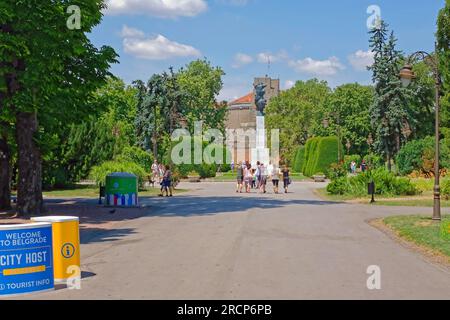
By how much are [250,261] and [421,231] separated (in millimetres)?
6834

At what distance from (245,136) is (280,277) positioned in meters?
108

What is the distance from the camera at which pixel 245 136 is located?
389 feet

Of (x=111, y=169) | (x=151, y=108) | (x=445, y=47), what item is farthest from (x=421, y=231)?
(x=151, y=108)

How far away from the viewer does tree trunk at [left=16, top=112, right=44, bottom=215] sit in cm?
2217

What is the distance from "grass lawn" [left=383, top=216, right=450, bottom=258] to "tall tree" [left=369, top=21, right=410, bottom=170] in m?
41.2

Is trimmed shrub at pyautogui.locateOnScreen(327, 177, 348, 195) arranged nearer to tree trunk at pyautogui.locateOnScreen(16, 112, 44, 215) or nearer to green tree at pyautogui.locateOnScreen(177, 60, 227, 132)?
tree trunk at pyautogui.locateOnScreen(16, 112, 44, 215)

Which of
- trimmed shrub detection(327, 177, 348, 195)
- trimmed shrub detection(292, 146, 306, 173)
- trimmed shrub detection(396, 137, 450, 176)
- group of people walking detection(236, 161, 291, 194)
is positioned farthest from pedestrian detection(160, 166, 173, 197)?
trimmed shrub detection(292, 146, 306, 173)

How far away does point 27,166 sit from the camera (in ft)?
73.0

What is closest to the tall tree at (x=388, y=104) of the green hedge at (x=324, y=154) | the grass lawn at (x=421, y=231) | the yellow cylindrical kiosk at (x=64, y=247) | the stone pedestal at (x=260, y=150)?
the green hedge at (x=324, y=154)

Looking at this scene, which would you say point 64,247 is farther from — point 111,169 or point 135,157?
point 135,157

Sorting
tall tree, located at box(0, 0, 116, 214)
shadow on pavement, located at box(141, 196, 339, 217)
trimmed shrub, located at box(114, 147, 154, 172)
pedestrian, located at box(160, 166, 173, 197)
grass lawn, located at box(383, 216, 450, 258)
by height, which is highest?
tall tree, located at box(0, 0, 116, 214)

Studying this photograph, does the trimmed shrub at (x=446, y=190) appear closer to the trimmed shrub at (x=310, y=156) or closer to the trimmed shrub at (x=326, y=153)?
the trimmed shrub at (x=326, y=153)

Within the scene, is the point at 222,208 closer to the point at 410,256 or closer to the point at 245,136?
the point at 410,256

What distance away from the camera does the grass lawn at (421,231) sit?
47.4ft
